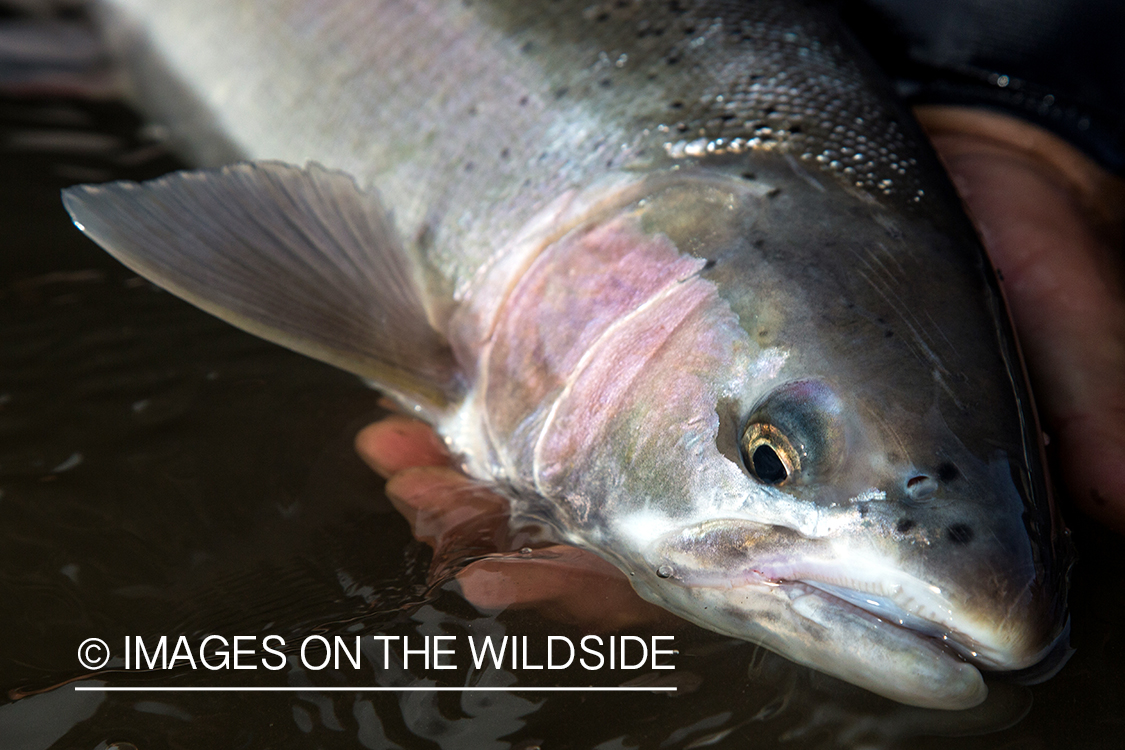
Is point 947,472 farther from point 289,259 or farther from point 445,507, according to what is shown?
point 289,259

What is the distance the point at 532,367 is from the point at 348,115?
102 cm

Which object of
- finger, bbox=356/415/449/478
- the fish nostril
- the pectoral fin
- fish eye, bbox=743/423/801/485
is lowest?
the fish nostril

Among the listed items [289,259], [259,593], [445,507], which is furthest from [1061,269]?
[259,593]

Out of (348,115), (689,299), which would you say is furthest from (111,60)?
(689,299)

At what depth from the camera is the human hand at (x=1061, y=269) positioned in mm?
1615

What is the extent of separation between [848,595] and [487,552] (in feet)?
2.05

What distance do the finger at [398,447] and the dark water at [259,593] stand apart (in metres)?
0.04

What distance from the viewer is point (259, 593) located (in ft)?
4.89

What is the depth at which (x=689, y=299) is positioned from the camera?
4.79 feet

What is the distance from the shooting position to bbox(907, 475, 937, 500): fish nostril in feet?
3.87

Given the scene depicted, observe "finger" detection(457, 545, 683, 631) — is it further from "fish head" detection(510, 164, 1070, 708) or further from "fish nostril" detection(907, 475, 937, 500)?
"fish nostril" detection(907, 475, 937, 500)

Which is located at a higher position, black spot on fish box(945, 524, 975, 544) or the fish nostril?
the fish nostril

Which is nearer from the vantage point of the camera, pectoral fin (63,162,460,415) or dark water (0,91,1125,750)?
dark water (0,91,1125,750)

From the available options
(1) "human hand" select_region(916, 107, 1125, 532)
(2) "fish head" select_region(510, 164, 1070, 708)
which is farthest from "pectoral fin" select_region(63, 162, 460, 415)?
(1) "human hand" select_region(916, 107, 1125, 532)
